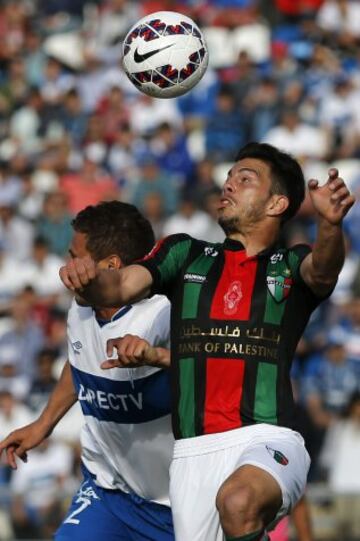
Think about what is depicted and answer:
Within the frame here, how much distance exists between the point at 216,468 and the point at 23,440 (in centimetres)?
163

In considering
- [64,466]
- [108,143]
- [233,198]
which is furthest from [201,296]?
[108,143]

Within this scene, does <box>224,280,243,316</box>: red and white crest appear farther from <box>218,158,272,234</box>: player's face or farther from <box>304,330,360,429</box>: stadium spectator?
<box>304,330,360,429</box>: stadium spectator

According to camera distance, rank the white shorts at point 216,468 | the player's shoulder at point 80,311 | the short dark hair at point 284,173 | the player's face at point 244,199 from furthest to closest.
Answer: the player's shoulder at point 80,311, the short dark hair at point 284,173, the player's face at point 244,199, the white shorts at point 216,468

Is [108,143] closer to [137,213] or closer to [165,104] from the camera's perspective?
[165,104]

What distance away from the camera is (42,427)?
7.19 m

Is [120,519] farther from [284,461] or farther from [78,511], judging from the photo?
[284,461]

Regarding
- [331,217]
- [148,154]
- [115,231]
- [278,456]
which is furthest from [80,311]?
[148,154]

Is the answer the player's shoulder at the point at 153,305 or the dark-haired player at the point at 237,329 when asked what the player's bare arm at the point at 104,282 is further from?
the player's shoulder at the point at 153,305

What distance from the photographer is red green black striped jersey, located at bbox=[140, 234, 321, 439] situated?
5973mm

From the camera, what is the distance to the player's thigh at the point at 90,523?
675 centimetres

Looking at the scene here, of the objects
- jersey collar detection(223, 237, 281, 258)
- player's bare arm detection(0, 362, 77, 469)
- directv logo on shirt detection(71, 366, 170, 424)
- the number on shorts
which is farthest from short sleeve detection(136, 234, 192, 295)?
the number on shorts

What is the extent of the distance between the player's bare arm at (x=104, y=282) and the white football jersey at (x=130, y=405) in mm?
874

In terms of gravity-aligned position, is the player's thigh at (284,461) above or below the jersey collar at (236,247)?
below

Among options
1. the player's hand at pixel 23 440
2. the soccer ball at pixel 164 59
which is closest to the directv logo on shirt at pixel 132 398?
the player's hand at pixel 23 440
